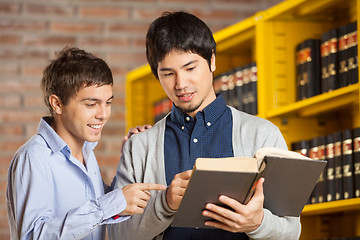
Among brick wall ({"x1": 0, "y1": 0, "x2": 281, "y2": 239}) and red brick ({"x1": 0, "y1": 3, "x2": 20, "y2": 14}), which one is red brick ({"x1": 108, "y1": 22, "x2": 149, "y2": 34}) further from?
red brick ({"x1": 0, "y1": 3, "x2": 20, "y2": 14})

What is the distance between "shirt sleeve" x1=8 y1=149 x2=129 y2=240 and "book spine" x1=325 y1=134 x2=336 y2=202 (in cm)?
117

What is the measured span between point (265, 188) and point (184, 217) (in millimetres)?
220

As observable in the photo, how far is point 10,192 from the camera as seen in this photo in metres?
1.81

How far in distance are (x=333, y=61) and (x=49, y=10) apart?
204 centimetres

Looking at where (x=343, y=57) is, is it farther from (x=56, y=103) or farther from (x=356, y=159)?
(x=56, y=103)

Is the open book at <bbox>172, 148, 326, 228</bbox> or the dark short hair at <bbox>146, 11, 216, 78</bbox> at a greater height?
the dark short hair at <bbox>146, 11, 216, 78</bbox>

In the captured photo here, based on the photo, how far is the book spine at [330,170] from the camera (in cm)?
260

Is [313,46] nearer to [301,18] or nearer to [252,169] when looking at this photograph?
[301,18]

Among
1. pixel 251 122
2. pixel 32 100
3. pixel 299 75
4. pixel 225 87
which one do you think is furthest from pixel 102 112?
pixel 32 100

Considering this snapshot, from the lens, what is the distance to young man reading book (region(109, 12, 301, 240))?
5.97 ft

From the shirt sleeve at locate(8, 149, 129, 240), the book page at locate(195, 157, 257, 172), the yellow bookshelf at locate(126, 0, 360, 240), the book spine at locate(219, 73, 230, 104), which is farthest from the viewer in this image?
the book spine at locate(219, 73, 230, 104)

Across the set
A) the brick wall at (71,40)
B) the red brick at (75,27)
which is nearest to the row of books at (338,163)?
the brick wall at (71,40)

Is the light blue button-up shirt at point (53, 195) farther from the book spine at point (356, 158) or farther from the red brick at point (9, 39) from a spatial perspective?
the red brick at point (9, 39)

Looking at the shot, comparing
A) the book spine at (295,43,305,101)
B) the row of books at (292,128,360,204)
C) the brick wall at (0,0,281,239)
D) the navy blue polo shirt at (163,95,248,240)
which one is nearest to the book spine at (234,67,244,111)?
the book spine at (295,43,305,101)
